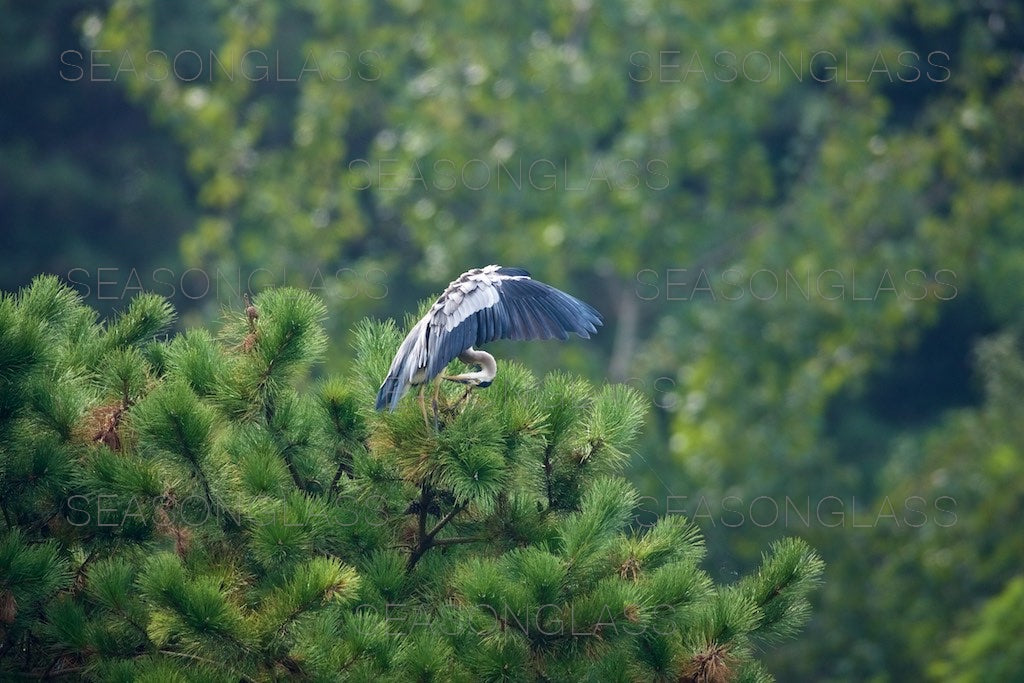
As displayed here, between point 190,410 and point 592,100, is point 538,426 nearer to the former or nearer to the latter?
point 190,410

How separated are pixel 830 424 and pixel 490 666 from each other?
43.8 feet

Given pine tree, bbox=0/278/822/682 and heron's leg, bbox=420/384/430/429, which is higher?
heron's leg, bbox=420/384/430/429

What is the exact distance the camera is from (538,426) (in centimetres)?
434

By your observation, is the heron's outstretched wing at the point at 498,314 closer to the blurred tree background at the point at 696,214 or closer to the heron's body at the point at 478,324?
the heron's body at the point at 478,324

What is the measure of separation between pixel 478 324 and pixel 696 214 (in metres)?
10.0

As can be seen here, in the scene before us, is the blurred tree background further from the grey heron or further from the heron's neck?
the heron's neck

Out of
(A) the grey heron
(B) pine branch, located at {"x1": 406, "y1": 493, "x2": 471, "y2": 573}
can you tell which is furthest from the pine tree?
(A) the grey heron

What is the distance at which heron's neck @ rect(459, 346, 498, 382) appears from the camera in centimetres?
446

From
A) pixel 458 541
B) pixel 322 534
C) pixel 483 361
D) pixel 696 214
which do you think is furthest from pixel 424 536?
pixel 696 214

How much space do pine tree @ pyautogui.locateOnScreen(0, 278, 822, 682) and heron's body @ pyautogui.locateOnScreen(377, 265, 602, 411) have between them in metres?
0.13

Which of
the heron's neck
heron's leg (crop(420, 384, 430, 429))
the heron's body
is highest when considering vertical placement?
the heron's body

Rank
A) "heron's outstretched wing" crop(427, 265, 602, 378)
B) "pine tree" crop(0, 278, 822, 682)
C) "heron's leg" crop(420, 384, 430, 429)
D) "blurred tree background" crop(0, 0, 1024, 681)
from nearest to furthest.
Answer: "pine tree" crop(0, 278, 822, 682) < "heron's leg" crop(420, 384, 430, 429) < "heron's outstretched wing" crop(427, 265, 602, 378) < "blurred tree background" crop(0, 0, 1024, 681)

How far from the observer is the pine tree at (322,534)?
4.00 metres

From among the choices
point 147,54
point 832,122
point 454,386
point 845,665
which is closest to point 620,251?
point 832,122
